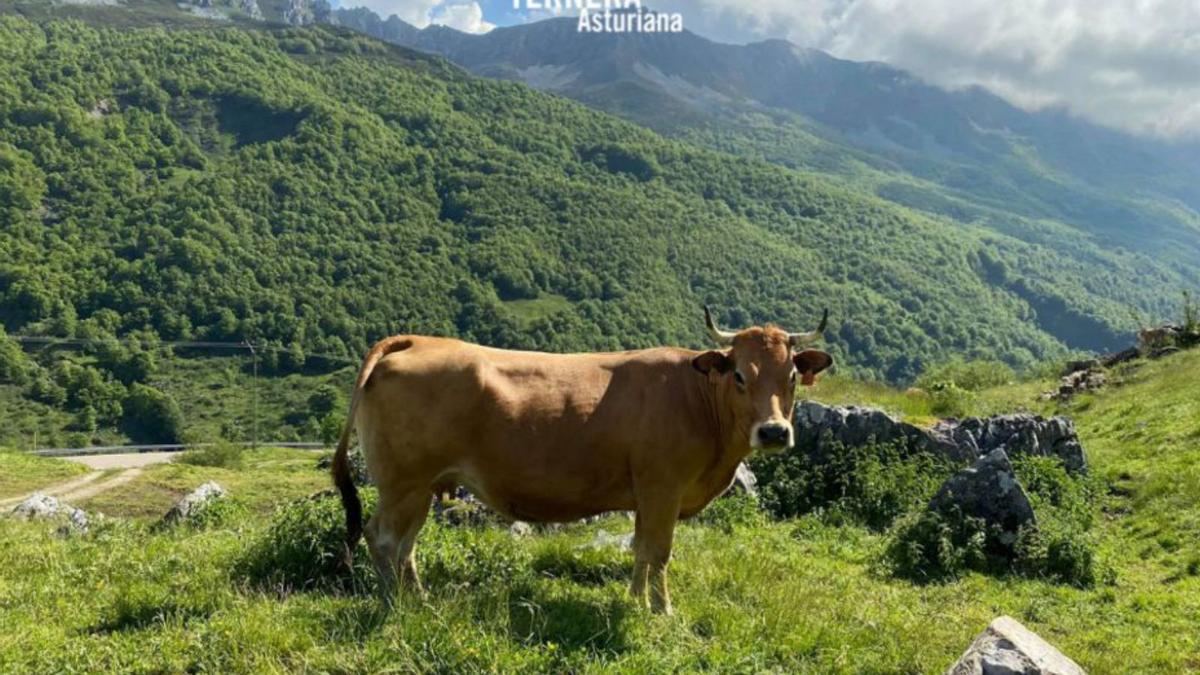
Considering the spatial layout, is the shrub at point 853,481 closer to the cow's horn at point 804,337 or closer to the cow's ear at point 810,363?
the cow's ear at point 810,363

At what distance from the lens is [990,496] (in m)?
10.9

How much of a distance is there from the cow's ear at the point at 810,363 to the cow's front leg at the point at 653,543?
1819 millimetres

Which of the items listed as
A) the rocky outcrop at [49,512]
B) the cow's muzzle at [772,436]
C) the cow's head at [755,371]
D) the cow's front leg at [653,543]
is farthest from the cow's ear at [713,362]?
the rocky outcrop at [49,512]

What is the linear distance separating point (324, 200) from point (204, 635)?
205 meters

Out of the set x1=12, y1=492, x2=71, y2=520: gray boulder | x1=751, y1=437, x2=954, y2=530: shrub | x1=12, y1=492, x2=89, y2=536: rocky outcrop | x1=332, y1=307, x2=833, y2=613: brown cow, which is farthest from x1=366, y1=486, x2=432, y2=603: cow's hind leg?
x1=12, y1=492, x2=71, y2=520: gray boulder

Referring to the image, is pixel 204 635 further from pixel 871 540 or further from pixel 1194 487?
pixel 1194 487

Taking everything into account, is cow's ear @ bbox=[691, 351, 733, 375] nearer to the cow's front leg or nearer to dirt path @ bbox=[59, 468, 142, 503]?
the cow's front leg

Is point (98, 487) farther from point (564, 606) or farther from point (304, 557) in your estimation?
point (564, 606)

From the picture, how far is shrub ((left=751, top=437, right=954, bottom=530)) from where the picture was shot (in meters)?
12.7

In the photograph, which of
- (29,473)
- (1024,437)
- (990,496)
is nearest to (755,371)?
(990,496)

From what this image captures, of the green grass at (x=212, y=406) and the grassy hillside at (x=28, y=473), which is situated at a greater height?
the grassy hillside at (x=28, y=473)

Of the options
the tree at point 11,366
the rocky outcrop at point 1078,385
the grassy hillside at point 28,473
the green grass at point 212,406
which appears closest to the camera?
the grassy hillside at point 28,473

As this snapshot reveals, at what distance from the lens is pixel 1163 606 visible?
A: 29.7 ft

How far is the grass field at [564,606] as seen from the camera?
5992mm
